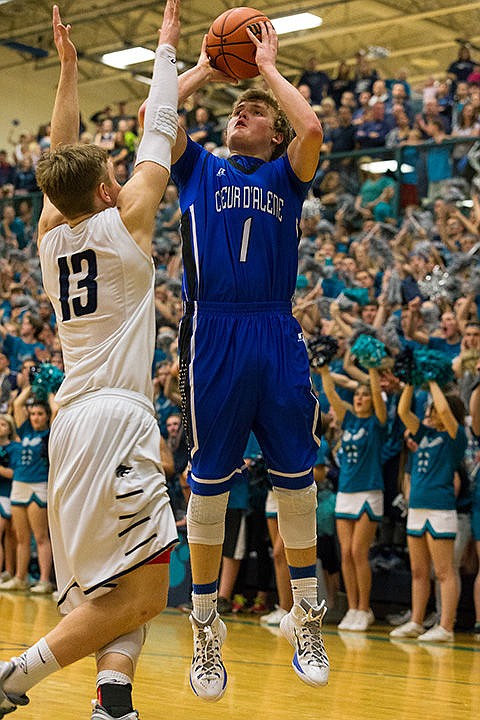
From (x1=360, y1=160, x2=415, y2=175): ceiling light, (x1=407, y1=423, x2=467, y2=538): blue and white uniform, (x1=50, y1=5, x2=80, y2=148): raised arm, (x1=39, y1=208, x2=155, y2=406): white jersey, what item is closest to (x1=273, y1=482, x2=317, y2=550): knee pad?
(x1=39, y1=208, x2=155, y2=406): white jersey

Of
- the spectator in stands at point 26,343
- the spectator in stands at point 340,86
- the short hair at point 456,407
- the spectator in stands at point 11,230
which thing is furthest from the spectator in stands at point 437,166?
the spectator in stands at point 11,230

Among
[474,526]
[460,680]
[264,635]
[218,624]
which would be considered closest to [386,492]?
[474,526]

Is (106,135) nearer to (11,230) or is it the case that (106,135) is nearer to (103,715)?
(11,230)

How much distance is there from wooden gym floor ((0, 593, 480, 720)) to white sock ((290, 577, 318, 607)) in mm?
959

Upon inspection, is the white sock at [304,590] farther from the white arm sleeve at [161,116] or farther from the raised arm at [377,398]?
the raised arm at [377,398]

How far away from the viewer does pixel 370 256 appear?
12.6m

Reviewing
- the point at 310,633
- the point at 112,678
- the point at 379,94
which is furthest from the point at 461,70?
the point at 112,678

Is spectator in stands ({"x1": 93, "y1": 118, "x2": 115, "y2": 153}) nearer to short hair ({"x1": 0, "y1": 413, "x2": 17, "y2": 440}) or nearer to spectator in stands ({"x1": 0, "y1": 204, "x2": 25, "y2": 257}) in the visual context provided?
spectator in stands ({"x1": 0, "y1": 204, "x2": 25, "y2": 257})

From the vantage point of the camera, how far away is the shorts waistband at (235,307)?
4.94m

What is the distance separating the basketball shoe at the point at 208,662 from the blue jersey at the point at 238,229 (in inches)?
61.3

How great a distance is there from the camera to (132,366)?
13.7 feet

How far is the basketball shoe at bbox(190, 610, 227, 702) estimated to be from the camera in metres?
4.84

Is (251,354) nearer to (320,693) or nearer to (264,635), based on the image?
(320,693)

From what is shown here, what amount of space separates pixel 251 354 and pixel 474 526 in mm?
4677
